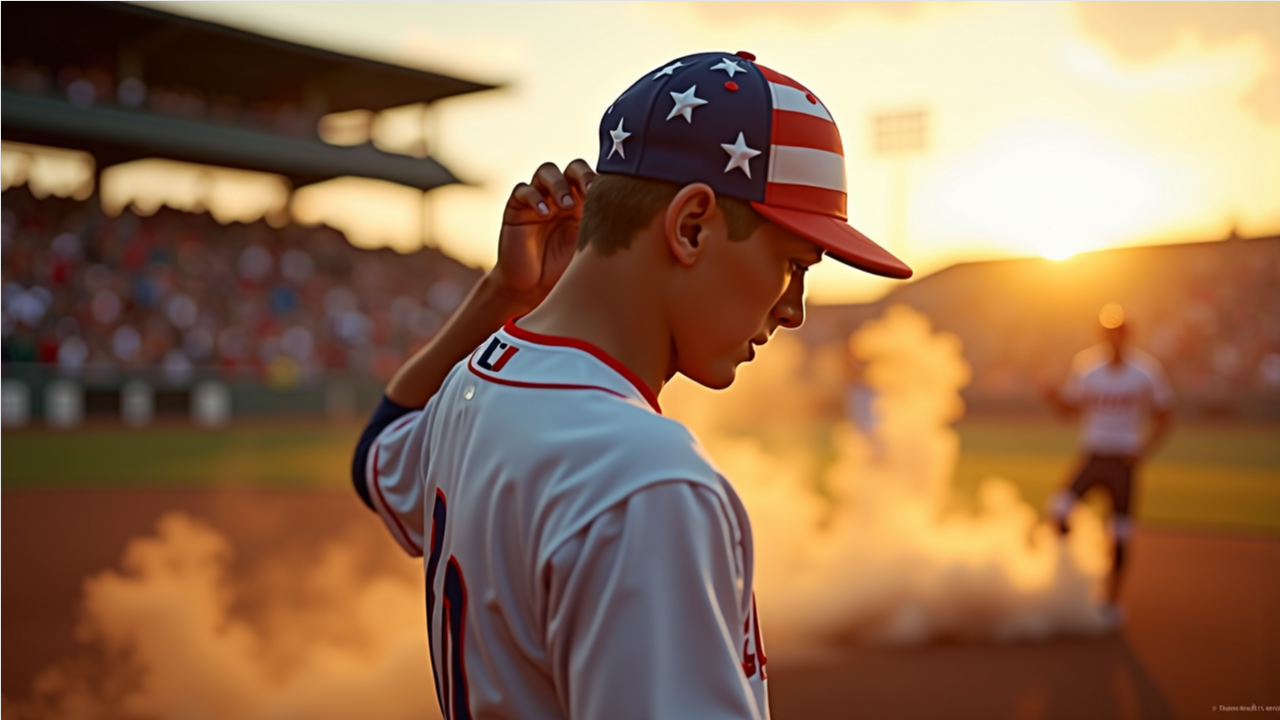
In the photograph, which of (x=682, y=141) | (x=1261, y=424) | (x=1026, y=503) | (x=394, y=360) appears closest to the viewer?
(x=682, y=141)

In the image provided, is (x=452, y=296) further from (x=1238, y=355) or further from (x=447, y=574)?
(x=447, y=574)

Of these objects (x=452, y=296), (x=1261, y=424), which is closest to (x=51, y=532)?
(x=452, y=296)

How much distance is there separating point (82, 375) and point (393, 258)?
14231 mm

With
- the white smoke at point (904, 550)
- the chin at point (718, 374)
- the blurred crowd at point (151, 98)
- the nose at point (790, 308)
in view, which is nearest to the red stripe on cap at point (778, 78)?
the nose at point (790, 308)

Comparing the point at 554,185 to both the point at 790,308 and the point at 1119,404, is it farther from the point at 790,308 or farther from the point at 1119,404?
the point at 1119,404

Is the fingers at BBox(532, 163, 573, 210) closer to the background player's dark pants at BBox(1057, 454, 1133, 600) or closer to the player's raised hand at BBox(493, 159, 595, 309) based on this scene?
the player's raised hand at BBox(493, 159, 595, 309)

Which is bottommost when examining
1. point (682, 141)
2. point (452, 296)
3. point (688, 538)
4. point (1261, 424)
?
point (1261, 424)

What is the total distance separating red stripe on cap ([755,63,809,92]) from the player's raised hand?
43 centimetres

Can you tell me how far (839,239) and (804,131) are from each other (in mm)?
154

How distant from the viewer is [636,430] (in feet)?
3.83

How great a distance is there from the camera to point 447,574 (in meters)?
1.45

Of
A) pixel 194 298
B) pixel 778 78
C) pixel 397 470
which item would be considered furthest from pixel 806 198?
pixel 194 298

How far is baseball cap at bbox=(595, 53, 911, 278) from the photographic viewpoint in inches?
54.2

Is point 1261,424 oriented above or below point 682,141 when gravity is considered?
below
